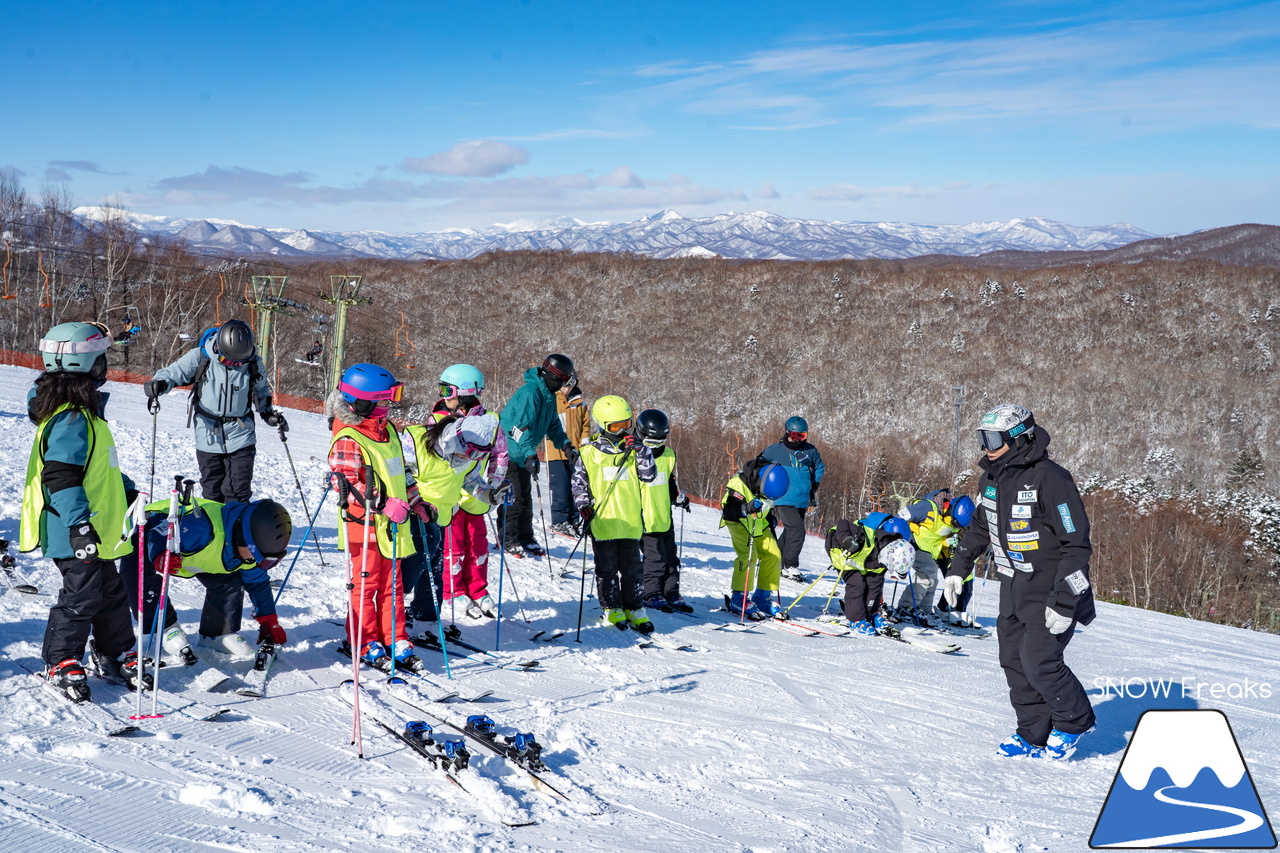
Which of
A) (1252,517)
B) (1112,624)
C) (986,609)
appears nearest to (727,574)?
(986,609)

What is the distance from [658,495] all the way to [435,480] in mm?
1953

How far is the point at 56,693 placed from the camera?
3930 millimetres

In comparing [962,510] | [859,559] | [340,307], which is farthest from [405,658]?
[340,307]

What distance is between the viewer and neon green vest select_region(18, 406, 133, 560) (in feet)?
12.7

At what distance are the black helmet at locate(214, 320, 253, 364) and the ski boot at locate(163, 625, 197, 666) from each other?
2.17 meters

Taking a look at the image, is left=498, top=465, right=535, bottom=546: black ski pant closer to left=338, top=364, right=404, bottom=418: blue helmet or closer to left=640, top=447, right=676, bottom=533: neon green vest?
left=640, top=447, right=676, bottom=533: neon green vest

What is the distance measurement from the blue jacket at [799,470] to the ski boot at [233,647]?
19.2ft

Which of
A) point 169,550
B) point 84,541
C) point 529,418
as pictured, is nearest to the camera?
point 84,541

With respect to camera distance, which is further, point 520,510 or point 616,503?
point 520,510

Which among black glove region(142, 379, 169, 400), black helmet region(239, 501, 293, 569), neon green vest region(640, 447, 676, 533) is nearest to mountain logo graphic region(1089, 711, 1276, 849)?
neon green vest region(640, 447, 676, 533)

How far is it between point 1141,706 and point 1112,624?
187 inches

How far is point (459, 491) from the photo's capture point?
5336 mm

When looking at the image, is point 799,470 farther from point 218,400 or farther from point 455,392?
point 218,400

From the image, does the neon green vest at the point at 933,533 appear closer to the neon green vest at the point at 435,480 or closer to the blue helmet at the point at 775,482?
the blue helmet at the point at 775,482
